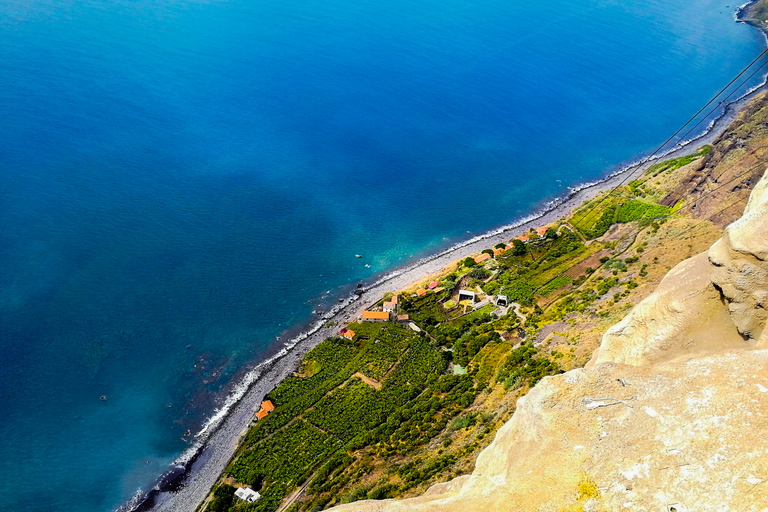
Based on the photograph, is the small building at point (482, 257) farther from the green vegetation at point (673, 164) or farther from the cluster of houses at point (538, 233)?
the green vegetation at point (673, 164)

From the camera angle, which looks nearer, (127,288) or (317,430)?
(317,430)

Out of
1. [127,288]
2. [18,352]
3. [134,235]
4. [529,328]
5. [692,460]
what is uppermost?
[134,235]

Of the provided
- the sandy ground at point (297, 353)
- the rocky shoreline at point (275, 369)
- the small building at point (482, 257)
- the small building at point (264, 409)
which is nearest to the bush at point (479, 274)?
the small building at point (482, 257)

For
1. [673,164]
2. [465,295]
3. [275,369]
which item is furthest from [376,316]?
[673,164]

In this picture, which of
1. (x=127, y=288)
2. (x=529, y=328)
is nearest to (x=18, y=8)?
(x=127, y=288)

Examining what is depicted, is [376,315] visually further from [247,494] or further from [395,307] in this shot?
[247,494]

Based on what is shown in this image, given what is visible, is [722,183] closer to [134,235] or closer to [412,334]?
[412,334]
